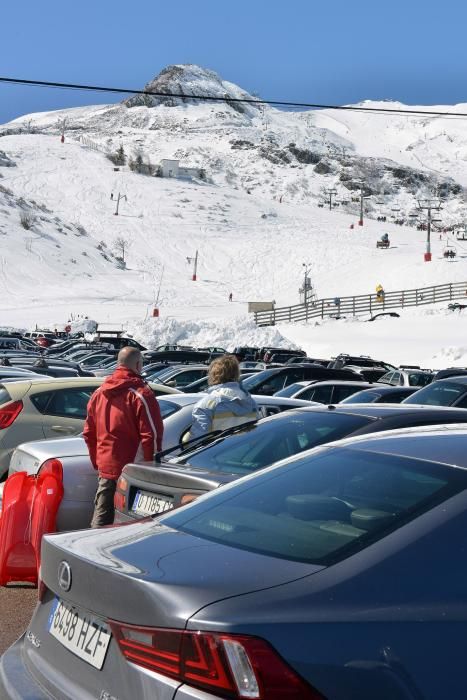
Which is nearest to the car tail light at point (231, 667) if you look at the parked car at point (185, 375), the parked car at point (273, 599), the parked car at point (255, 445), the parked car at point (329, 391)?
the parked car at point (273, 599)

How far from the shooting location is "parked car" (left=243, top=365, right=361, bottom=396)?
1884 cm

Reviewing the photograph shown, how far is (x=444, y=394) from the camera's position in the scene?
1579 centimetres

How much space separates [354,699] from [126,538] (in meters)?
1.17

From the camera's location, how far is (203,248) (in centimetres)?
10531

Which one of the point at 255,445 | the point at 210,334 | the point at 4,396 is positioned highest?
the point at 255,445

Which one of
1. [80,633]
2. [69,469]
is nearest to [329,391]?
[69,469]

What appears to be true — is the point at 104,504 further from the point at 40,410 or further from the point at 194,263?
the point at 194,263

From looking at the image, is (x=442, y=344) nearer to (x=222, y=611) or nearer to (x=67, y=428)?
(x=67, y=428)

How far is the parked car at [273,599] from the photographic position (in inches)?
115

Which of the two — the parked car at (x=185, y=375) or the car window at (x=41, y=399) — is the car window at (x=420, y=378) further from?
the car window at (x=41, y=399)

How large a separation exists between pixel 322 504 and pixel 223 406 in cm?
446

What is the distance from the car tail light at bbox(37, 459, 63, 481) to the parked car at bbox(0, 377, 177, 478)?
332 cm

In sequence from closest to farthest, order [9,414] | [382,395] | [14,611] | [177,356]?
[14,611] → [9,414] → [382,395] → [177,356]

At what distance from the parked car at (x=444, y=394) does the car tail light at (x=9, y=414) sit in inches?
244
